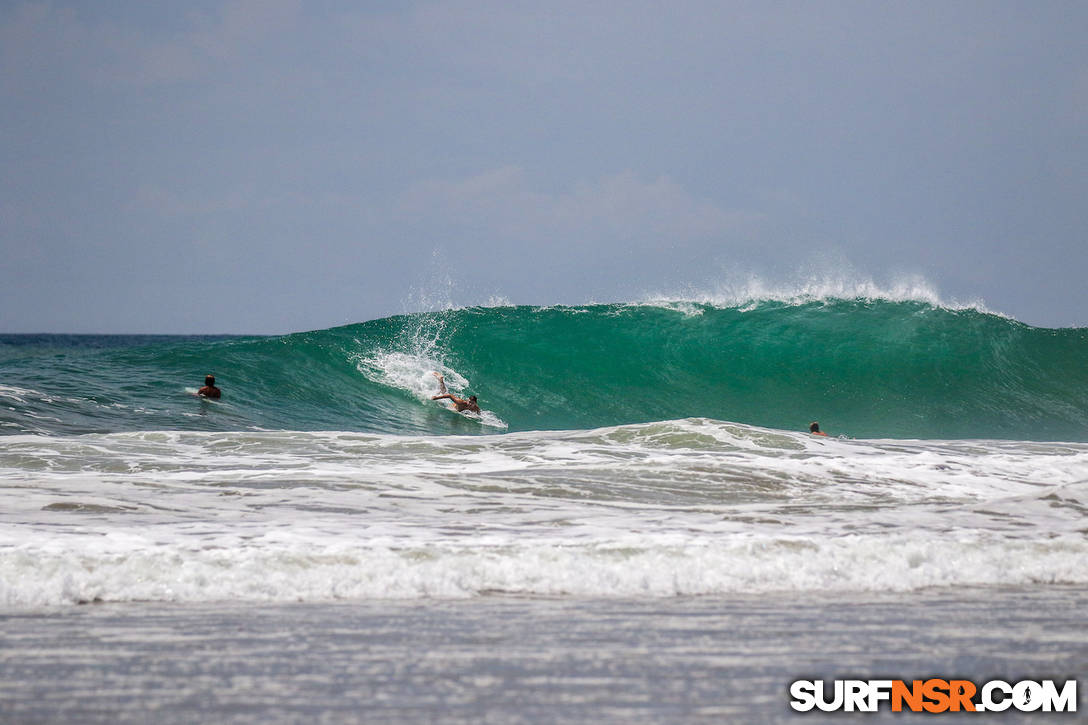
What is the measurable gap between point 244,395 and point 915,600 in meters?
12.0

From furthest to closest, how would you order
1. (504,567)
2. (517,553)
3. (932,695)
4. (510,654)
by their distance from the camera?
(517,553)
(504,567)
(510,654)
(932,695)

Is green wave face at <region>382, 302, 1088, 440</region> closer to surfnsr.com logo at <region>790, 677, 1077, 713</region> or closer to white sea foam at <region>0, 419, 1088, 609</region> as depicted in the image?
white sea foam at <region>0, 419, 1088, 609</region>

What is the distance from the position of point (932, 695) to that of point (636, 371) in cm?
1559

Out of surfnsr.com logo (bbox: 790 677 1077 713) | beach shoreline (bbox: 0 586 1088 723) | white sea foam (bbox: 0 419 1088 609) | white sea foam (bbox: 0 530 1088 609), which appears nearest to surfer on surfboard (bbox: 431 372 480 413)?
white sea foam (bbox: 0 419 1088 609)

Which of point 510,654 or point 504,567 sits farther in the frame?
point 504,567

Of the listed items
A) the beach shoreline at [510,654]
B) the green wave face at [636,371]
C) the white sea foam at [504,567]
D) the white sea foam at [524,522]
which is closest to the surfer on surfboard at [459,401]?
the green wave face at [636,371]

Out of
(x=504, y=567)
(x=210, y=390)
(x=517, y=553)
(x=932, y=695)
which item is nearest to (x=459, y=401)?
(x=210, y=390)

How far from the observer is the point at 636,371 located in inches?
707

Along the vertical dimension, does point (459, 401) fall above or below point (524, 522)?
above

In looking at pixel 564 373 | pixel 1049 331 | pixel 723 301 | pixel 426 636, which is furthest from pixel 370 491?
pixel 1049 331

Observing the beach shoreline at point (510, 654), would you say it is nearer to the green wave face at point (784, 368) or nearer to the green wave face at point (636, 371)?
the green wave face at point (636, 371)

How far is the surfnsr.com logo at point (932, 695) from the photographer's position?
2312 mm

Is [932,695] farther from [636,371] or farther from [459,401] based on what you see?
[636,371]

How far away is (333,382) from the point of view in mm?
15531
